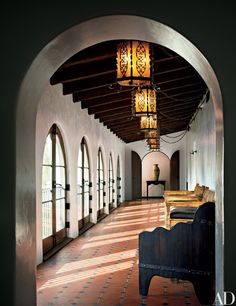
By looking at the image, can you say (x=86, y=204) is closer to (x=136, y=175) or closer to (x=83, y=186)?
(x=83, y=186)

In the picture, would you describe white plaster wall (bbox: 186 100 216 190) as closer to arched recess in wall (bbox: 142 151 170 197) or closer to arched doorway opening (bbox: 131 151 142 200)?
arched doorway opening (bbox: 131 151 142 200)

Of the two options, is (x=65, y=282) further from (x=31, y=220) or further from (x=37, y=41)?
(x=37, y=41)

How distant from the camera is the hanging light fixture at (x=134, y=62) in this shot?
14.4 feet

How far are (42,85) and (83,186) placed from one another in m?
7.49

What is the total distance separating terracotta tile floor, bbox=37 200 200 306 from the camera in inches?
183

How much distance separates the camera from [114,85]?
332 inches

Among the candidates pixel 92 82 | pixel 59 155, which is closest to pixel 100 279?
pixel 59 155

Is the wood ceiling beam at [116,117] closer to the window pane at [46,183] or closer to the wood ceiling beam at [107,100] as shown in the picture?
the wood ceiling beam at [107,100]

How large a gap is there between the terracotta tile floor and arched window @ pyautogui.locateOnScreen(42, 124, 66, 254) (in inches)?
12.8

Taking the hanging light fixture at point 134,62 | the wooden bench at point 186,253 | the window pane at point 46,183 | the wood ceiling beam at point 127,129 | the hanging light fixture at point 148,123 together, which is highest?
the wood ceiling beam at point 127,129

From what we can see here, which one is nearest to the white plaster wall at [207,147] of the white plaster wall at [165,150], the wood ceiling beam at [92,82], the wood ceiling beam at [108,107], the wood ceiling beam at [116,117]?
the wood ceiling beam at [92,82]

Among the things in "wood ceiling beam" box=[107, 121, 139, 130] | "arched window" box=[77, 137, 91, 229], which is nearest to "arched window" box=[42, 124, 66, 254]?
"arched window" box=[77, 137, 91, 229]

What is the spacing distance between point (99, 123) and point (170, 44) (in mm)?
9866

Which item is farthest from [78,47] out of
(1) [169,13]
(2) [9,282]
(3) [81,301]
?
(3) [81,301]
